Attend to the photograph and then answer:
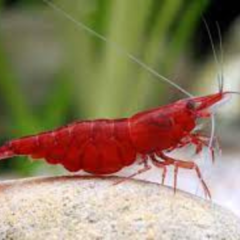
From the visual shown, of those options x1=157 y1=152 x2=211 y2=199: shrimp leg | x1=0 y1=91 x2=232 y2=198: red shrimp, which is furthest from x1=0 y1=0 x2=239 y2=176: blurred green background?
x1=157 y1=152 x2=211 y2=199: shrimp leg

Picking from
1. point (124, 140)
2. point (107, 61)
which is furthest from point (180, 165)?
point (107, 61)

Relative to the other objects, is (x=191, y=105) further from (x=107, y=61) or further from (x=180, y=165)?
(x=107, y=61)

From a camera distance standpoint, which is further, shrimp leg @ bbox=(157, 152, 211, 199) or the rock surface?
shrimp leg @ bbox=(157, 152, 211, 199)

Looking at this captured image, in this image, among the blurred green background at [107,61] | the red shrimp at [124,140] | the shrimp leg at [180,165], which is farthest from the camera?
the blurred green background at [107,61]

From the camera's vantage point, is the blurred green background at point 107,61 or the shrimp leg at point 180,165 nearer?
the shrimp leg at point 180,165

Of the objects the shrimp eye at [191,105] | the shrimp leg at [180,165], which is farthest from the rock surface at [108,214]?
the shrimp eye at [191,105]

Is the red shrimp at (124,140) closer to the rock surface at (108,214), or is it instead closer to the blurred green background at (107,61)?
the rock surface at (108,214)

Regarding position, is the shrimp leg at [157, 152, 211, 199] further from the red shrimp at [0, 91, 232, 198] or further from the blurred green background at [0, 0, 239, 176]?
the blurred green background at [0, 0, 239, 176]
